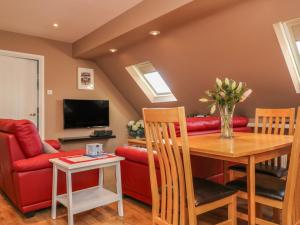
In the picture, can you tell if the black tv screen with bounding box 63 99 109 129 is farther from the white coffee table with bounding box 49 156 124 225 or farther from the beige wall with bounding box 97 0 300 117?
the white coffee table with bounding box 49 156 124 225

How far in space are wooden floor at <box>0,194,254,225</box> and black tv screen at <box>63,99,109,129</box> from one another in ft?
8.60

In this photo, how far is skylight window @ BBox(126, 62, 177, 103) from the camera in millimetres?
5266

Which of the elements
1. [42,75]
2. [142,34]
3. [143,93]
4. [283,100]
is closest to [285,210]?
[283,100]

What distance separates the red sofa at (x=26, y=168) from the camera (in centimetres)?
235

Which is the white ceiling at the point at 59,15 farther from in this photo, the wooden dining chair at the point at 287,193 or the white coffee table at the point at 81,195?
the wooden dining chair at the point at 287,193

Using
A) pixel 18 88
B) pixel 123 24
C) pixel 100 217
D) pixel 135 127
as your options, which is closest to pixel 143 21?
pixel 123 24

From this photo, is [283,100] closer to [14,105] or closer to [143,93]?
[143,93]

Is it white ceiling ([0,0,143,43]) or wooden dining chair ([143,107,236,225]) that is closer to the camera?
wooden dining chair ([143,107,236,225])

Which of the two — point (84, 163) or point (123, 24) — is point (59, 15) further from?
point (84, 163)

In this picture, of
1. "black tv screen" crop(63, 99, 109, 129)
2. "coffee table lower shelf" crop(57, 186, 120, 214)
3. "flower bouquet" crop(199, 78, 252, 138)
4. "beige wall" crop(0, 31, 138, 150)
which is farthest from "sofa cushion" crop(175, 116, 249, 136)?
"beige wall" crop(0, 31, 138, 150)

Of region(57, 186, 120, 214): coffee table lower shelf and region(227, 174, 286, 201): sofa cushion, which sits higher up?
region(227, 174, 286, 201): sofa cushion

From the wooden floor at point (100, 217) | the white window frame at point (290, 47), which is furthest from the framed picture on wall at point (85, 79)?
the white window frame at point (290, 47)

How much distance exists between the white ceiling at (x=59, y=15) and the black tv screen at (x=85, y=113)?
1396 millimetres

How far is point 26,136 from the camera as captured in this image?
246cm
